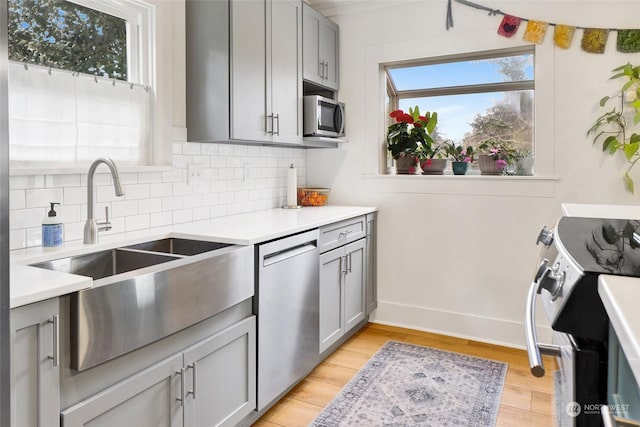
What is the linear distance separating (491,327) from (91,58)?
3027 mm

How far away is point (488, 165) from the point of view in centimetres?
328

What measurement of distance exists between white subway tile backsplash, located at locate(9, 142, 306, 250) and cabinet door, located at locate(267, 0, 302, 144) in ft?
1.12

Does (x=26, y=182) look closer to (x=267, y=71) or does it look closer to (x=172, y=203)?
(x=172, y=203)

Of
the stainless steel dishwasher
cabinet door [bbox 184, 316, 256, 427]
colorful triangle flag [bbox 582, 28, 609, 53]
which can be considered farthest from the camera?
colorful triangle flag [bbox 582, 28, 609, 53]

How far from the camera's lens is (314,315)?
2611 millimetres

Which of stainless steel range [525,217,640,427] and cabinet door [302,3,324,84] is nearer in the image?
stainless steel range [525,217,640,427]

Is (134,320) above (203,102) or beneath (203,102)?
beneath

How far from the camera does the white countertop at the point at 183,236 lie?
1.21m

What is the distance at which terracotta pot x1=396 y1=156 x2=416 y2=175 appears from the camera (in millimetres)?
3537

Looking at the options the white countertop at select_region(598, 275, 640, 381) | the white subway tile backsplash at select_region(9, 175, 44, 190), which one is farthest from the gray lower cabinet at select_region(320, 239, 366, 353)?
the white countertop at select_region(598, 275, 640, 381)

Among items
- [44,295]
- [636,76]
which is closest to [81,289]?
[44,295]

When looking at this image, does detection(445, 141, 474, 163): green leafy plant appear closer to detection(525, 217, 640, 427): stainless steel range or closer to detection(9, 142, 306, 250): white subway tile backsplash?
detection(9, 142, 306, 250): white subway tile backsplash

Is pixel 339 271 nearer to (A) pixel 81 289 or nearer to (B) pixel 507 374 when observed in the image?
(B) pixel 507 374

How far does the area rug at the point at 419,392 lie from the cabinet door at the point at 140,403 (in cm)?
84
